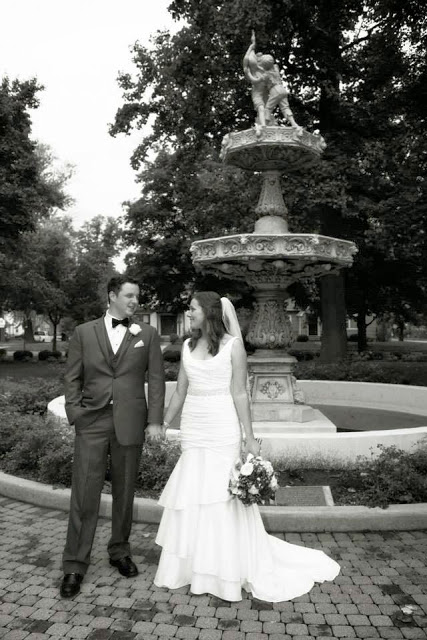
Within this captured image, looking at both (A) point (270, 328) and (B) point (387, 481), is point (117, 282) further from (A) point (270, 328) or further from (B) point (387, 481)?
(A) point (270, 328)

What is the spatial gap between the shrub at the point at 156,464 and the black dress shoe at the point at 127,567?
1603mm

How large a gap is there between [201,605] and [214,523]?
527mm

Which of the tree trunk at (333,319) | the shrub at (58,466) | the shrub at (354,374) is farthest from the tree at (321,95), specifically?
the shrub at (58,466)

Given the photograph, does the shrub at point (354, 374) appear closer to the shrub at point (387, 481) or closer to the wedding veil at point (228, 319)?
the shrub at point (387, 481)

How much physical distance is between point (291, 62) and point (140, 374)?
18044mm

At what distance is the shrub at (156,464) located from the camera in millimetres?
6121

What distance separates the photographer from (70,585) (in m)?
4.09

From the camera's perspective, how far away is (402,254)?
70.9ft

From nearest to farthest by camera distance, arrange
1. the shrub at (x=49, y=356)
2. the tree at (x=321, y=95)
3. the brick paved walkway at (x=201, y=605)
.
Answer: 1. the brick paved walkway at (x=201, y=605)
2. the tree at (x=321, y=95)
3. the shrub at (x=49, y=356)

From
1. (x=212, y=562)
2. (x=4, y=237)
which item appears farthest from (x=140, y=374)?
(x=4, y=237)

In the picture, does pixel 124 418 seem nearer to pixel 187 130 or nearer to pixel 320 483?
pixel 320 483

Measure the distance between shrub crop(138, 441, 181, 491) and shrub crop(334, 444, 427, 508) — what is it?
174cm

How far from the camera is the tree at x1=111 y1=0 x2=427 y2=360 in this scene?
17312 millimetres

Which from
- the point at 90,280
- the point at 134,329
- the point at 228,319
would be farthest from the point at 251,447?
the point at 90,280
